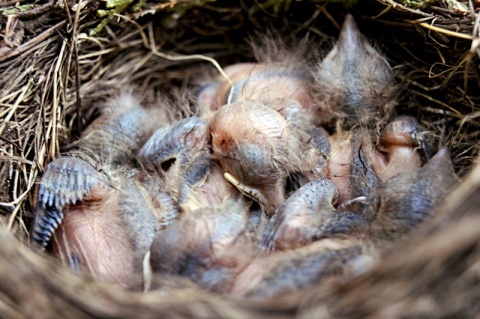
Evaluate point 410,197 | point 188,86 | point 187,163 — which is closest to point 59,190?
point 187,163

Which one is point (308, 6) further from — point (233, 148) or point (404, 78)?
point (233, 148)

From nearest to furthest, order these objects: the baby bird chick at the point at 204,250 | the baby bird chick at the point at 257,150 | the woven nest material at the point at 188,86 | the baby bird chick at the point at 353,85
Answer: the woven nest material at the point at 188,86 < the baby bird chick at the point at 204,250 < the baby bird chick at the point at 257,150 < the baby bird chick at the point at 353,85

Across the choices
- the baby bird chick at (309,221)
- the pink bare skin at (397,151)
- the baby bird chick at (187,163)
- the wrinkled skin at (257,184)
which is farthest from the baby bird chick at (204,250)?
the pink bare skin at (397,151)

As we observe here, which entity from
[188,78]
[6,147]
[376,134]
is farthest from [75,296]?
[188,78]

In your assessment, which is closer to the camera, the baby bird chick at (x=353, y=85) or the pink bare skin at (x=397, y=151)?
the pink bare skin at (x=397, y=151)

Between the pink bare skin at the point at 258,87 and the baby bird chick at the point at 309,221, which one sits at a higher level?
the pink bare skin at the point at 258,87

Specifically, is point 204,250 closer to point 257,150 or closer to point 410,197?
point 257,150

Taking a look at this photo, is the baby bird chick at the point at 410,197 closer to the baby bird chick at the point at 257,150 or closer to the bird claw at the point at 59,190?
the baby bird chick at the point at 257,150
